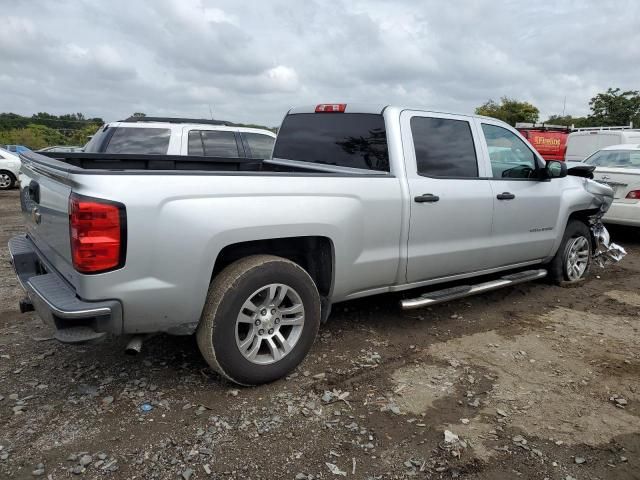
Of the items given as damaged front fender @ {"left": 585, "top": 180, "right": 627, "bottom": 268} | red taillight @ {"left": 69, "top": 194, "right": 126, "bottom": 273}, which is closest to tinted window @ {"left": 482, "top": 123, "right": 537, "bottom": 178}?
damaged front fender @ {"left": 585, "top": 180, "right": 627, "bottom": 268}

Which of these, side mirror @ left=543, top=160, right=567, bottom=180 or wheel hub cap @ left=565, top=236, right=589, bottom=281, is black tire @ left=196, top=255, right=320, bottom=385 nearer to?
side mirror @ left=543, top=160, right=567, bottom=180

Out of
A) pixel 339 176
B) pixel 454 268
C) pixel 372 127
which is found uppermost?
pixel 372 127

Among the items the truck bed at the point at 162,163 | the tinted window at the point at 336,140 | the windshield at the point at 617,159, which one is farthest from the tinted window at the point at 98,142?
the windshield at the point at 617,159

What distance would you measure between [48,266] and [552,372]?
3.47m

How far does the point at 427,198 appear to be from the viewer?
3908 mm

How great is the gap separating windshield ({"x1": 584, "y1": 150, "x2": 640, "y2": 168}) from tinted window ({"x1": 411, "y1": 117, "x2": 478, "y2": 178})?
5.39 meters

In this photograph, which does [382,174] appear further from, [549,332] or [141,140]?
[141,140]

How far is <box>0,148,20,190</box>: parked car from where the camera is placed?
14969 mm

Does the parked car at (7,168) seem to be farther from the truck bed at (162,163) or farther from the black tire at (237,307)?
the black tire at (237,307)

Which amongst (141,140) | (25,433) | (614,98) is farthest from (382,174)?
(614,98)

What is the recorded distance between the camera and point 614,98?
4047cm

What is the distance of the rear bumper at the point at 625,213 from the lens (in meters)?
7.75

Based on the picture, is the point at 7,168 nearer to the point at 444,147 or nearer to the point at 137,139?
the point at 137,139

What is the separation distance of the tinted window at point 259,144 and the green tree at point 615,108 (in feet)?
127
